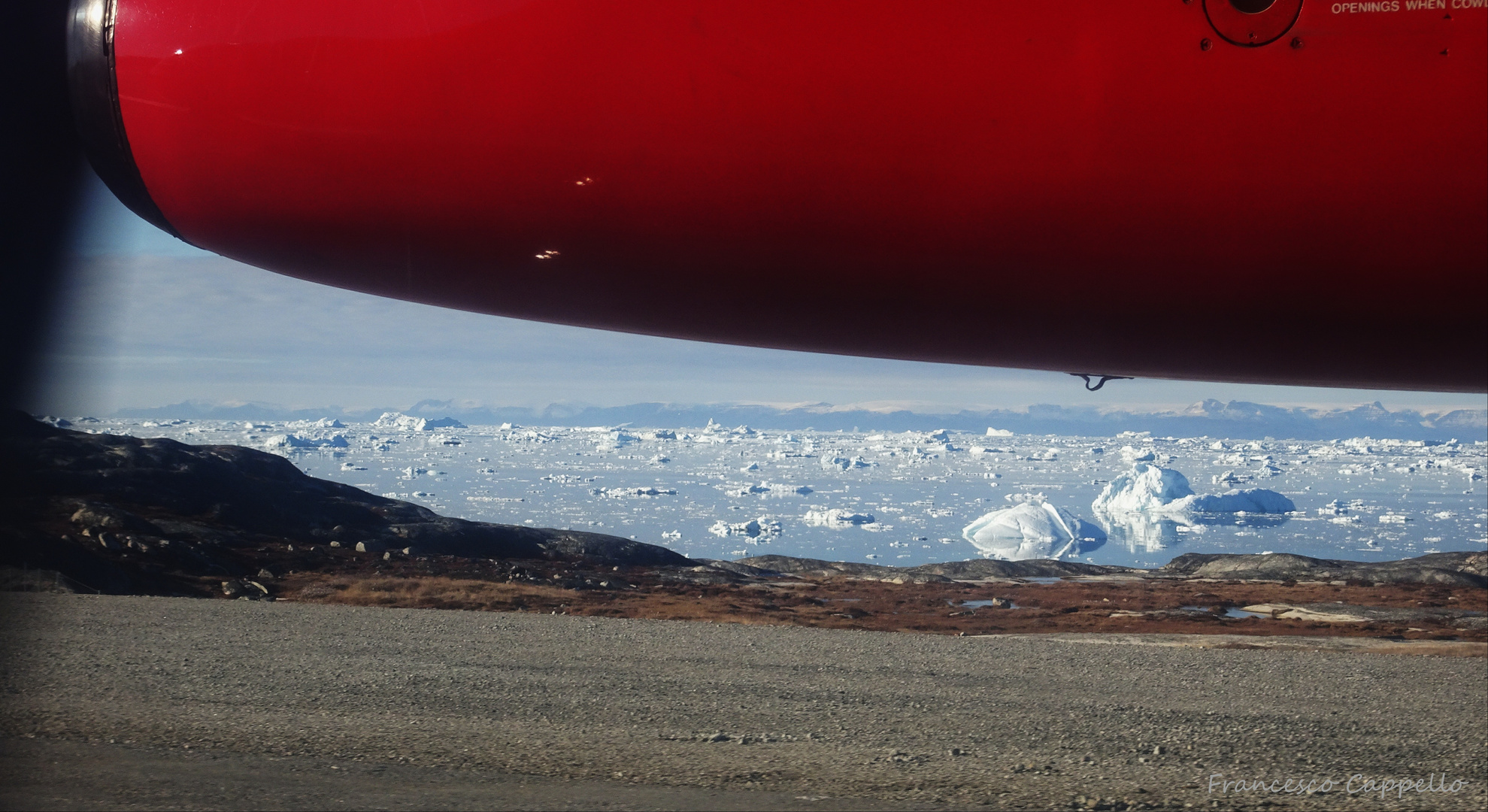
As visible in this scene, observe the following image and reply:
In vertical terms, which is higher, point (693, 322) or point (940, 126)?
point (940, 126)

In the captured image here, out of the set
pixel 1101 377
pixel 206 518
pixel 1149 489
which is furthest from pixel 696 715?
pixel 1149 489

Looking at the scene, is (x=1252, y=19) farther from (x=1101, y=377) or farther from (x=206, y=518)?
(x=206, y=518)

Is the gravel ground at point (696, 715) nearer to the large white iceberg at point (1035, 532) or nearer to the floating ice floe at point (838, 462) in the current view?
the large white iceberg at point (1035, 532)

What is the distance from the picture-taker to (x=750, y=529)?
50188 millimetres

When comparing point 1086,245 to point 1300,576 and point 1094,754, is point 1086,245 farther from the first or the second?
point 1300,576

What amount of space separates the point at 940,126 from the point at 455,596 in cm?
1566

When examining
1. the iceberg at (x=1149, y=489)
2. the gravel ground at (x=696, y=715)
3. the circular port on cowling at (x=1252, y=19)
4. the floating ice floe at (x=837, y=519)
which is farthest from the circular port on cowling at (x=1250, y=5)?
the floating ice floe at (x=837, y=519)

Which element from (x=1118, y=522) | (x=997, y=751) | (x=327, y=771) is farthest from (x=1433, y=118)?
(x=1118, y=522)

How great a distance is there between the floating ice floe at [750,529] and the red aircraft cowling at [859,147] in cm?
4801

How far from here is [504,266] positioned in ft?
7.00

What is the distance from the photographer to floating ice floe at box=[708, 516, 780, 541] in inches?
1973

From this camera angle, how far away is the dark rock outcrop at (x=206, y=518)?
1823 cm

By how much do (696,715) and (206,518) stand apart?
20.2 m

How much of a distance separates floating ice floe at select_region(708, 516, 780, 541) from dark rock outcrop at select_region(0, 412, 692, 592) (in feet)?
84.7
